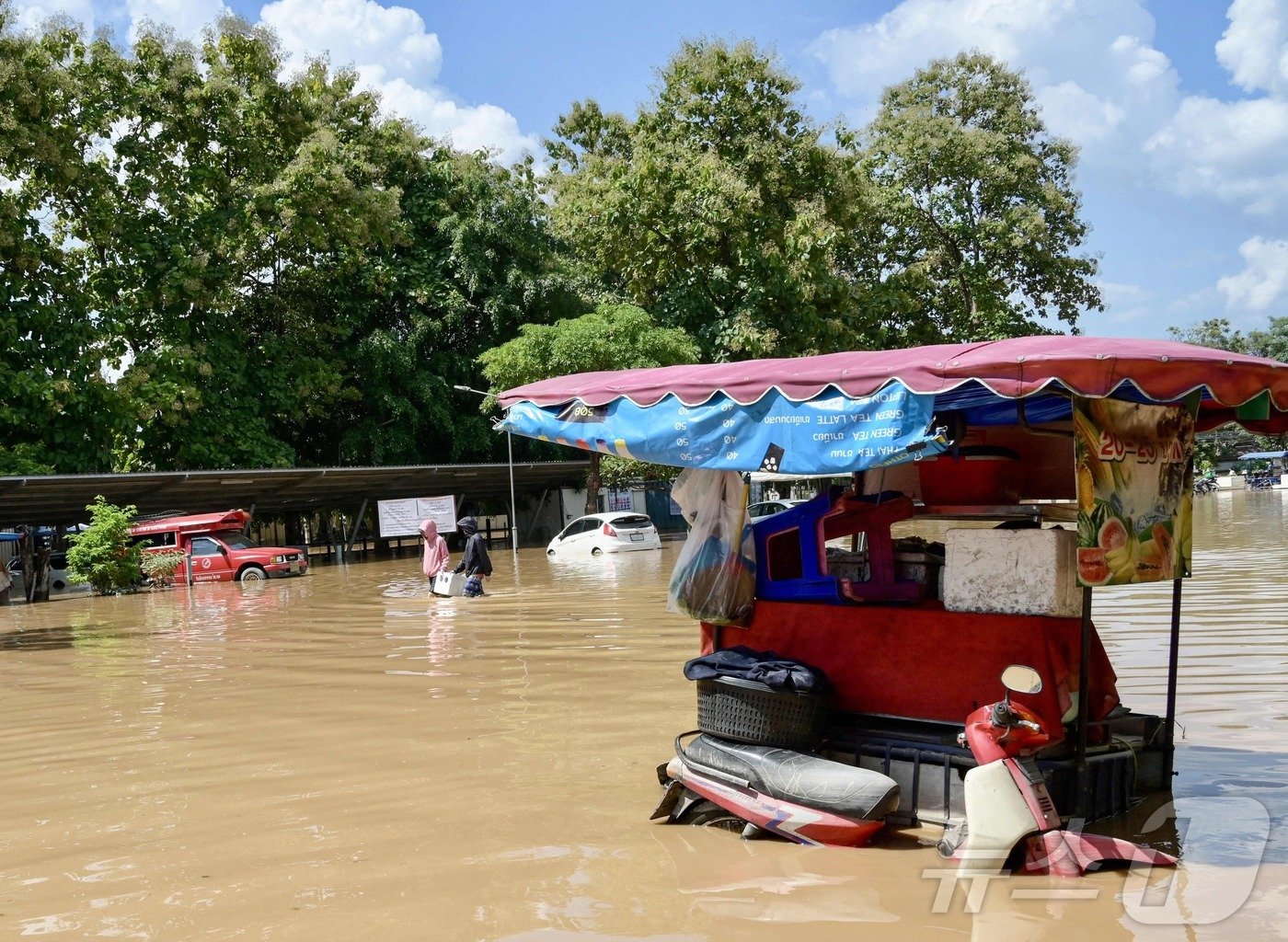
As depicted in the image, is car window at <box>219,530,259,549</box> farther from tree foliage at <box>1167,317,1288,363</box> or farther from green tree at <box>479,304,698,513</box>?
tree foliage at <box>1167,317,1288,363</box>

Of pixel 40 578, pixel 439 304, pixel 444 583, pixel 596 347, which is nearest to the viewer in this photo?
pixel 444 583

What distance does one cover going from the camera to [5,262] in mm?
31719

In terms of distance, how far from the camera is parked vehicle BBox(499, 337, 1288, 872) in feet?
18.4

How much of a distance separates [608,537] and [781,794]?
26.0m

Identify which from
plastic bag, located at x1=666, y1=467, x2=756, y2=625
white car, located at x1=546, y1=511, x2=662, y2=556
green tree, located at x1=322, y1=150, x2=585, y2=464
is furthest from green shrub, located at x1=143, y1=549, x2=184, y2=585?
plastic bag, located at x1=666, y1=467, x2=756, y2=625

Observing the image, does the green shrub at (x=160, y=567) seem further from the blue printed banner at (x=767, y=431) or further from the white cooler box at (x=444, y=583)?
the blue printed banner at (x=767, y=431)

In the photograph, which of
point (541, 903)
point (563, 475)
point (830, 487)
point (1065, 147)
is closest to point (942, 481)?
point (830, 487)

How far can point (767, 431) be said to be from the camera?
20.7 ft

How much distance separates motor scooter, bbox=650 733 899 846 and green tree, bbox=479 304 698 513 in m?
27.3

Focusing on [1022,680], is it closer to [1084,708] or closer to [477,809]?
[1084,708]

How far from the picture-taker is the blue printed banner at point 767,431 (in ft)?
18.8

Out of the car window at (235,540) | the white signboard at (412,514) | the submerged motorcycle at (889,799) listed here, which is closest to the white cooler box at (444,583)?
the car window at (235,540)

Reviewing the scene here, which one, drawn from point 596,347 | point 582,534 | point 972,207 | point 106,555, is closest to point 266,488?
point 106,555

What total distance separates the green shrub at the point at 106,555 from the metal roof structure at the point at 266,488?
Result: 1180 mm
